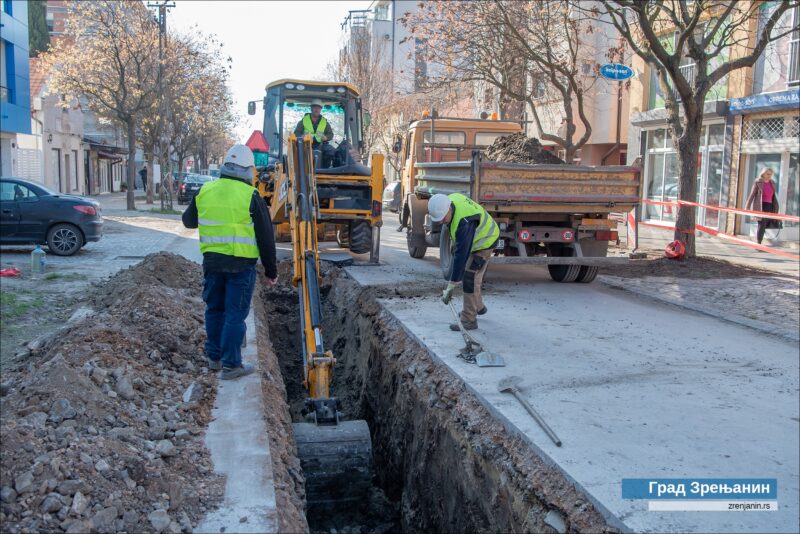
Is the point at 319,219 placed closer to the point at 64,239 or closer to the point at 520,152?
the point at 520,152

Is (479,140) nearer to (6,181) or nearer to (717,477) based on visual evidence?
(6,181)

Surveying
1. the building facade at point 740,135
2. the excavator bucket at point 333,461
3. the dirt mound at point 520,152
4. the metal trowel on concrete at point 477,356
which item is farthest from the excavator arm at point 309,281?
the building facade at point 740,135

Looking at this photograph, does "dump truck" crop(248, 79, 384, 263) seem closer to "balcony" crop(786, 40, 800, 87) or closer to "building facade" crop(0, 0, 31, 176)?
"balcony" crop(786, 40, 800, 87)

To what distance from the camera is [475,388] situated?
6.04 meters

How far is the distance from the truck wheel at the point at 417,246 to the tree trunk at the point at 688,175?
15.6 feet

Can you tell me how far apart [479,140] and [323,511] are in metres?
10.1

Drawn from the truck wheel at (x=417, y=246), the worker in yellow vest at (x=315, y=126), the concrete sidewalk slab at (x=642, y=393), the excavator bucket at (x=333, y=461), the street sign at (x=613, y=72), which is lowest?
the excavator bucket at (x=333, y=461)

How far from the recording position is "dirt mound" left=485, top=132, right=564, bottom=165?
38.3ft

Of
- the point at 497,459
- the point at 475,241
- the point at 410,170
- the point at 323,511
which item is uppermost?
the point at 410,170

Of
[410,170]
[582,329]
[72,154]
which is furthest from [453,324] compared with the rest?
[72,154]

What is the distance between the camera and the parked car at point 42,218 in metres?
14.9

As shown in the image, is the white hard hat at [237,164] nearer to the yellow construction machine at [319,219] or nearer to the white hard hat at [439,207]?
the yellow construction machine at [319,219]

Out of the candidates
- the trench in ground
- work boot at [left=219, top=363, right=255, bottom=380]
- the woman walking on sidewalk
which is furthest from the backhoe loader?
the woman walking on sidewalk

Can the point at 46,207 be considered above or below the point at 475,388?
above
